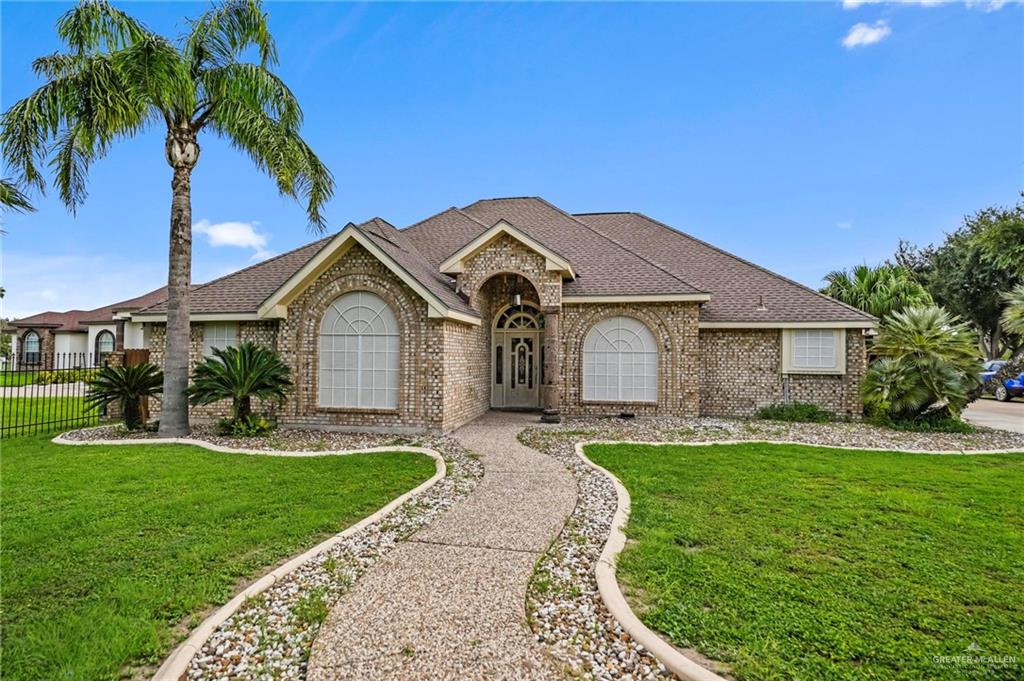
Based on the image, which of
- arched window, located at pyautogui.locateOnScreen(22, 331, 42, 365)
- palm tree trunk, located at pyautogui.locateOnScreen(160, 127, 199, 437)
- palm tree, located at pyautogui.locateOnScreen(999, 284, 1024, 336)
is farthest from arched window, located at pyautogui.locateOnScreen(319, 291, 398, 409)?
arched window, located at pyautogui.locateOnScreen(22, 331, 42, 365)

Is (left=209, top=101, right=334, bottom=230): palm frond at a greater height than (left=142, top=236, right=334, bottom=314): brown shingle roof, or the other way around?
(left=209, top=101, right=334, bottom=230): palm frond

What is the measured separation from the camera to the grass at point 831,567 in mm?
3096

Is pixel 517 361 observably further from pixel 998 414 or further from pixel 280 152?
pixel 998 414

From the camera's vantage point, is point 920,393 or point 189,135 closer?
point 189,135

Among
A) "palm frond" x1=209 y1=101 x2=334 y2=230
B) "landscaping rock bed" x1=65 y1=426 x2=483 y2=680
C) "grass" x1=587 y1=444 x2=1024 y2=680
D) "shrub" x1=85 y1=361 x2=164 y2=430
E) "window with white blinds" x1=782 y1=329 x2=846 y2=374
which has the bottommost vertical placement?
"landscaping rock bed" x1=65 y1=426 x2=483 y2=680

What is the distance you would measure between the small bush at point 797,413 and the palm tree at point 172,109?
13.8 meters

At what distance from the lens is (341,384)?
1187 centimetres

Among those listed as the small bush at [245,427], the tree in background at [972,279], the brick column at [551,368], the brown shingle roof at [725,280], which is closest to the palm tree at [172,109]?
the small bush at [245,427]

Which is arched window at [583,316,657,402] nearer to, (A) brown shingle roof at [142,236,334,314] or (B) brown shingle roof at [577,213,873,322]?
(B) brown shingle roof at [577,213,873,322]

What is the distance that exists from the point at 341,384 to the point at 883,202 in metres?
22.5

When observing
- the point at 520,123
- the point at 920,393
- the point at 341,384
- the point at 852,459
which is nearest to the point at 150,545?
the point at 341,384

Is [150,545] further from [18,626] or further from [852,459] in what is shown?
[852,459]

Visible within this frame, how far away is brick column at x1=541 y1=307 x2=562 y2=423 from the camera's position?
1289cm

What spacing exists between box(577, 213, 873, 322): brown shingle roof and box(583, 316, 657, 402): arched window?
6.85ft
